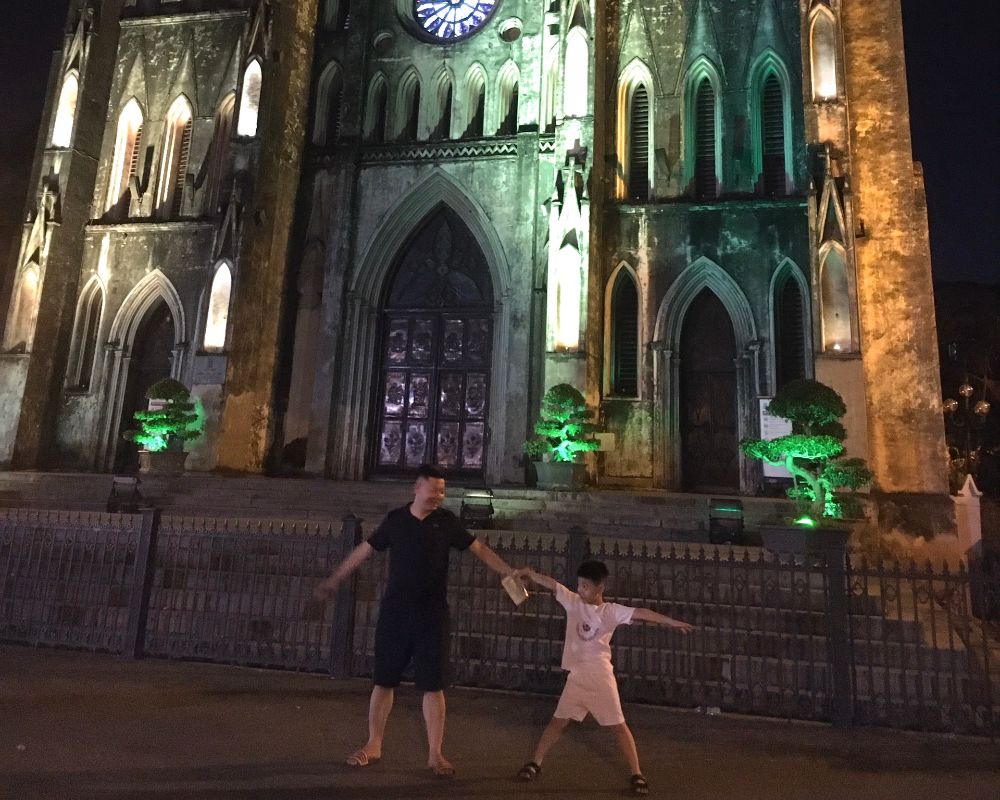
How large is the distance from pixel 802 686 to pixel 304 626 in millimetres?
4473

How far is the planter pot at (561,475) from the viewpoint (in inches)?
526

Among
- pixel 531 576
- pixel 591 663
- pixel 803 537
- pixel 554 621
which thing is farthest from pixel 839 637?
pixel 803 537

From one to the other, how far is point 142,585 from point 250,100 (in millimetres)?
14280

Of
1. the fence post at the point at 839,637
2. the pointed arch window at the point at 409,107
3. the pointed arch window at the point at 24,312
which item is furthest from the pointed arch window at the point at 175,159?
the fence post at the point at 839,637

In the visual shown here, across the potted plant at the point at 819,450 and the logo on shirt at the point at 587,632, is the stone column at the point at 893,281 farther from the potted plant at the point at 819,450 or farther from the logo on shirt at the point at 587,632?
the logo on shirt at the point at 587,632

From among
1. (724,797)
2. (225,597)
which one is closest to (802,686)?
(724,797)

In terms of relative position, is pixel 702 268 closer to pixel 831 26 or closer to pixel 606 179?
pixel 606 179

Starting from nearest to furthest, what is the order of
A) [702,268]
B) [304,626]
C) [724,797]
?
[724,797] → [304,626] → [702,268]

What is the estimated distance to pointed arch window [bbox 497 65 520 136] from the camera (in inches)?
713

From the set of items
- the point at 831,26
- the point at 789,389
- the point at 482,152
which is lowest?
the point at 789,389

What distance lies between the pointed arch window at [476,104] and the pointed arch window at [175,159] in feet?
25.6

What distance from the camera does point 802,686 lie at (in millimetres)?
6035

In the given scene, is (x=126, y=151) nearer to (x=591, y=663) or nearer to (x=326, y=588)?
(x=326, y=588)

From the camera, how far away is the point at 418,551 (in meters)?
4.09
